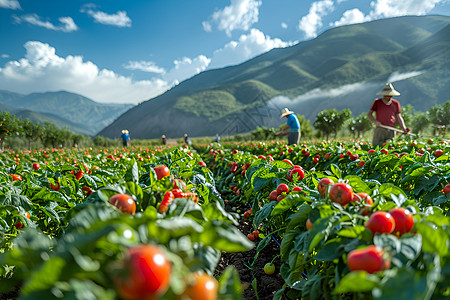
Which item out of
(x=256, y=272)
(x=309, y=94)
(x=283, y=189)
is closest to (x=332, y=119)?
(x=256, y=272)

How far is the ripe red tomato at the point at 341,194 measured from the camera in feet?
4.77

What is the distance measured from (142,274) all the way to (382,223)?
102 centimetres

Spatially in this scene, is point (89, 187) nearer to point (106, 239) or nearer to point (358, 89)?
point (106, 239)

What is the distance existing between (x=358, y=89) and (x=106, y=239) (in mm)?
154543

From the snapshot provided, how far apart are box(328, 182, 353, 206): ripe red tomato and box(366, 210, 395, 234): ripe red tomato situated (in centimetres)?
33

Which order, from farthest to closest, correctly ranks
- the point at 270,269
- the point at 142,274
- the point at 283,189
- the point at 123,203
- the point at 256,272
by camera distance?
the point at 256,272 → the point at 270,269 → the point at 283,189 → the point at 123,203 → the point at 142,274

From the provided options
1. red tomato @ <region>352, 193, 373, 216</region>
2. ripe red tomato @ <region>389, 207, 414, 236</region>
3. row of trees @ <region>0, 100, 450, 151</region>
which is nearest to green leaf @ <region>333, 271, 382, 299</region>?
ripe red tomato @ <region>389, 207, 414, 236</region>

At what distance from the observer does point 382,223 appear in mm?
1107

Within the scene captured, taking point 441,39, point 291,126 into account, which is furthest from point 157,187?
point 441,39

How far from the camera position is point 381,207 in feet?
4.59

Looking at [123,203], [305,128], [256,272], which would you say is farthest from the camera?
[305,128]

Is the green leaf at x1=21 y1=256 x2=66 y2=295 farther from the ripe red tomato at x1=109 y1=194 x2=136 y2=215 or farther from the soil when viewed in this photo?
the soil

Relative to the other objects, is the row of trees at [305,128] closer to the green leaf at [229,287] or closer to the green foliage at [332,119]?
the green foliage at [332,119]

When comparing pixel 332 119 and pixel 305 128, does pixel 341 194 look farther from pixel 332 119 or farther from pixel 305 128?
pixel 305 128
